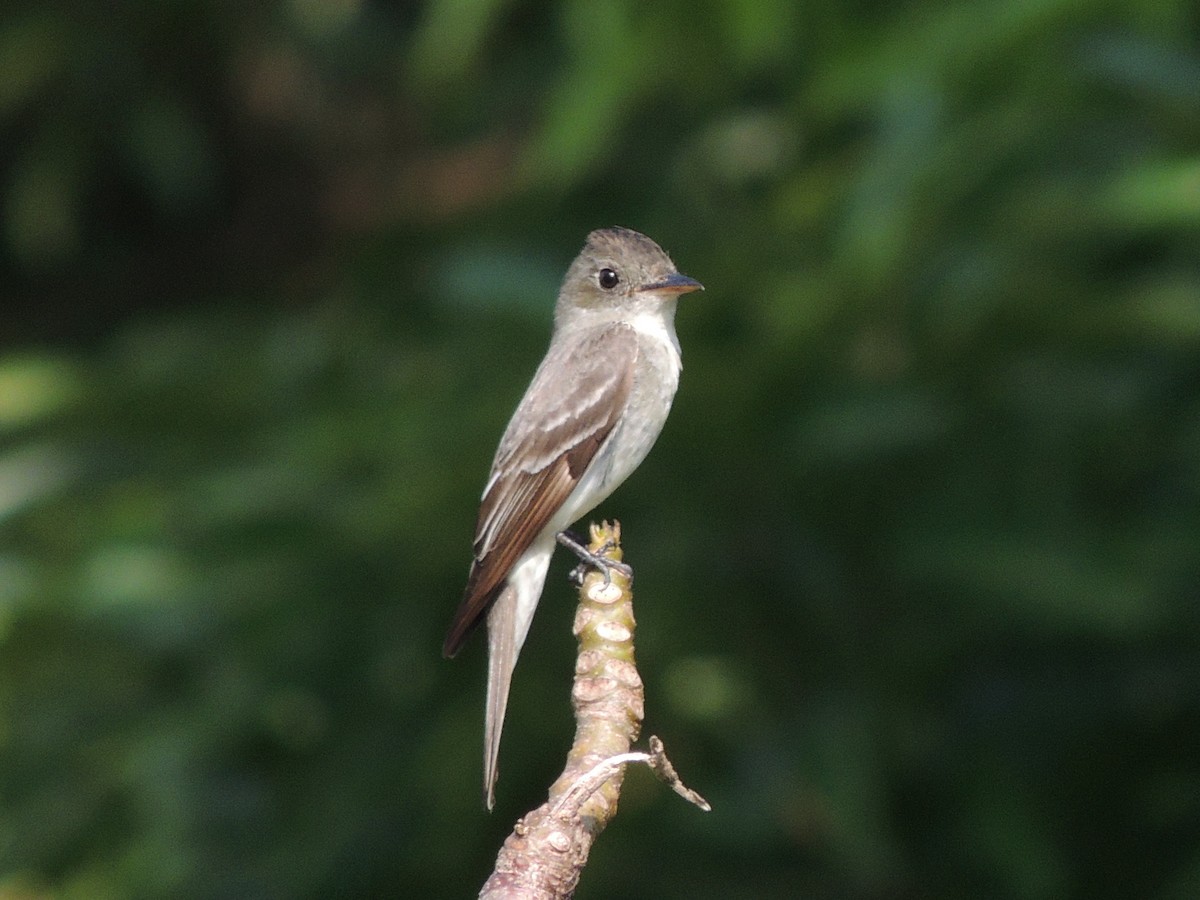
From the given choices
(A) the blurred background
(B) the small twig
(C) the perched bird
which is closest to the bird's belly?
(C) the perched bird

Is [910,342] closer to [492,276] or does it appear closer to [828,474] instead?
[828,474]

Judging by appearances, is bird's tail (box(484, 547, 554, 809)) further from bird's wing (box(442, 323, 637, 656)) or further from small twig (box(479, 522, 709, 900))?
small twig (box(479, 522, 709, 900))

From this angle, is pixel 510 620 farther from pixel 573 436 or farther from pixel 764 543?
pixel 764 543

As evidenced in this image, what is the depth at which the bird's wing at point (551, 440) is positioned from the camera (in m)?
4.20

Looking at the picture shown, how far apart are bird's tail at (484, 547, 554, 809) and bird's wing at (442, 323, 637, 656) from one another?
99mm

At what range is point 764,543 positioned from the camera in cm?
526

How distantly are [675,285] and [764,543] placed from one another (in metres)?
1.18

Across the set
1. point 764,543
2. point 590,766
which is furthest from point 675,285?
point 590,766

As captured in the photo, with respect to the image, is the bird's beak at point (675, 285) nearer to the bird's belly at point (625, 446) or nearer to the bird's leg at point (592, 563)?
the bird's belly at point (625, 446)

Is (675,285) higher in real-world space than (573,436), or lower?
higher

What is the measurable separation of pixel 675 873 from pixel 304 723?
46.0 inches

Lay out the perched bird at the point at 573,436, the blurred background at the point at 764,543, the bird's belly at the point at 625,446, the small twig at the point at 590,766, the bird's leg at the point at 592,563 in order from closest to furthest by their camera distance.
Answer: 1. the small twig at the point at 590,766
2. the bird's leg at the point at 592,563
3. the perched bird at the point at 573,436
4. the bird's belly at the point at 625,446
5. the blurred background at the point at 764,543

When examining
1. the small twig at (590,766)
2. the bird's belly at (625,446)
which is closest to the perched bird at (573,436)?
the bird's belly at (625,446)

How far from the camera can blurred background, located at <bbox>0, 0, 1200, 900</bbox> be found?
16.2 ft
